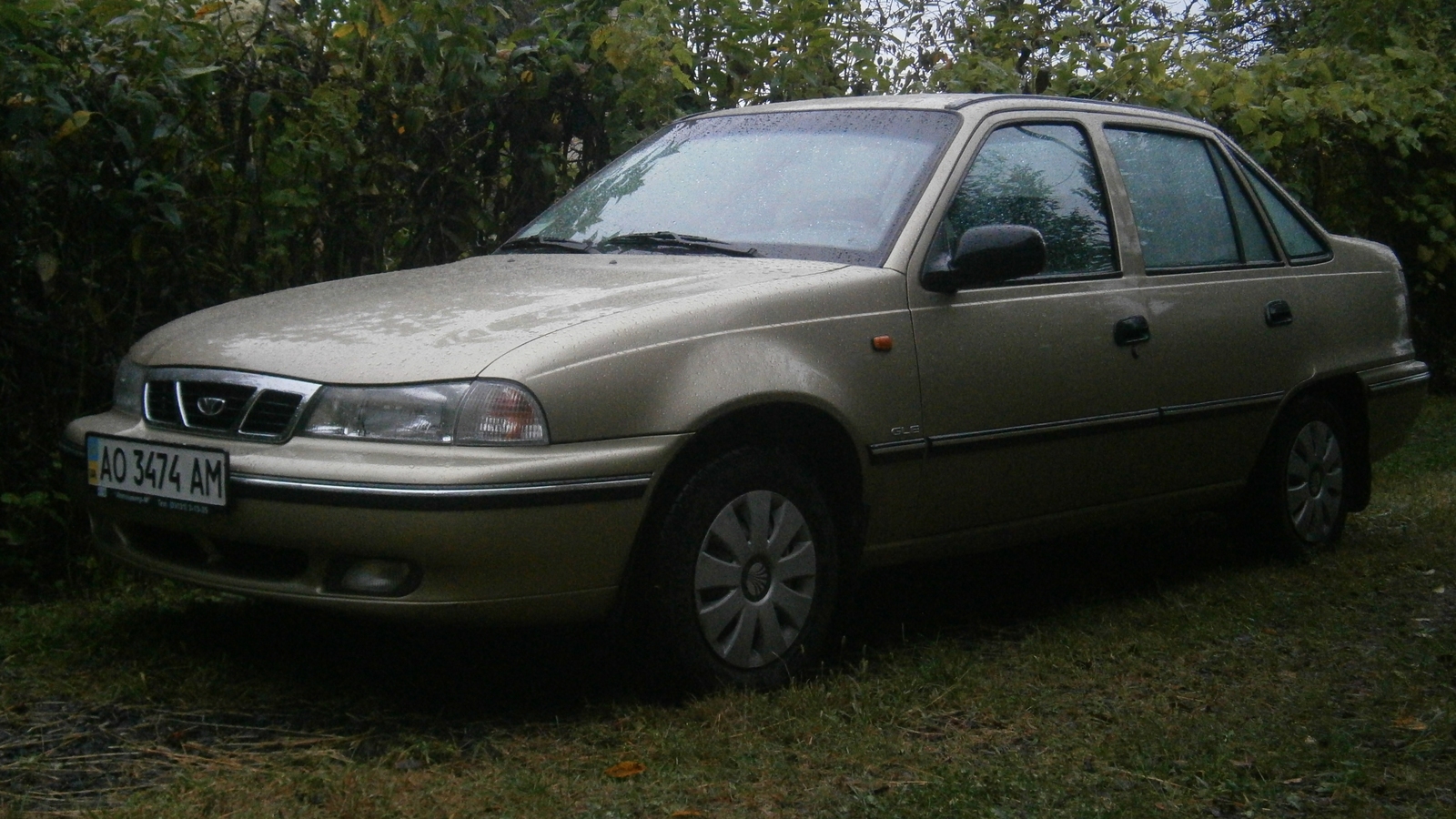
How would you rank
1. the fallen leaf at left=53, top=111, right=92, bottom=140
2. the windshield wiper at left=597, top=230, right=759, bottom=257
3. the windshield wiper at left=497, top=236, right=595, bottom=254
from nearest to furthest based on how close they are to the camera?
the windshield wiper at left=597, top=230, right=759, bottom=257
the fallen leaf at left=53, top=111, right=92, bottom=140
the windshield wiper at left=497, top=236, right=595, bottom=254

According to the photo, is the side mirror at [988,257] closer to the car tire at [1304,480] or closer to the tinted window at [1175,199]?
the tinted window at [1175,199]

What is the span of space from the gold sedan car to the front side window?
0.04ft

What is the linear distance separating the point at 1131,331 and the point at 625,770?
2309mm

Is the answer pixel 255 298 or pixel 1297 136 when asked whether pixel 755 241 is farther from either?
pixel 1297 136

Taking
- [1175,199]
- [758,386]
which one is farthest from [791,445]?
[1175,199]

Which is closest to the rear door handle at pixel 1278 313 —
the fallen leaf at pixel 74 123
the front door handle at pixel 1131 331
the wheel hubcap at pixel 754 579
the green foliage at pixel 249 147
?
the front door handle at pixel 1131 331

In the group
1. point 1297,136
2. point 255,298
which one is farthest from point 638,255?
point 1297,136

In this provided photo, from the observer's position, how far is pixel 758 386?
160 inches

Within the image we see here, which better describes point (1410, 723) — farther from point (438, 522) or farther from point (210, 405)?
point (210, 405)

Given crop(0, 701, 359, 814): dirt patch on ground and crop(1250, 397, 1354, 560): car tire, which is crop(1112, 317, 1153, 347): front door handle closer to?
crop(1250, 397, 1354, 560): car tire

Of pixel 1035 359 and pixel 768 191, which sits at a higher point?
pixel 768 191

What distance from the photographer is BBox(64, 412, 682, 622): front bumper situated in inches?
142

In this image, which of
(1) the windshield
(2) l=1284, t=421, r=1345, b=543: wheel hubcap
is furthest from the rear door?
(1) the windshield

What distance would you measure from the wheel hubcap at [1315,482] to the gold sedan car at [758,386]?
2 centimetres
